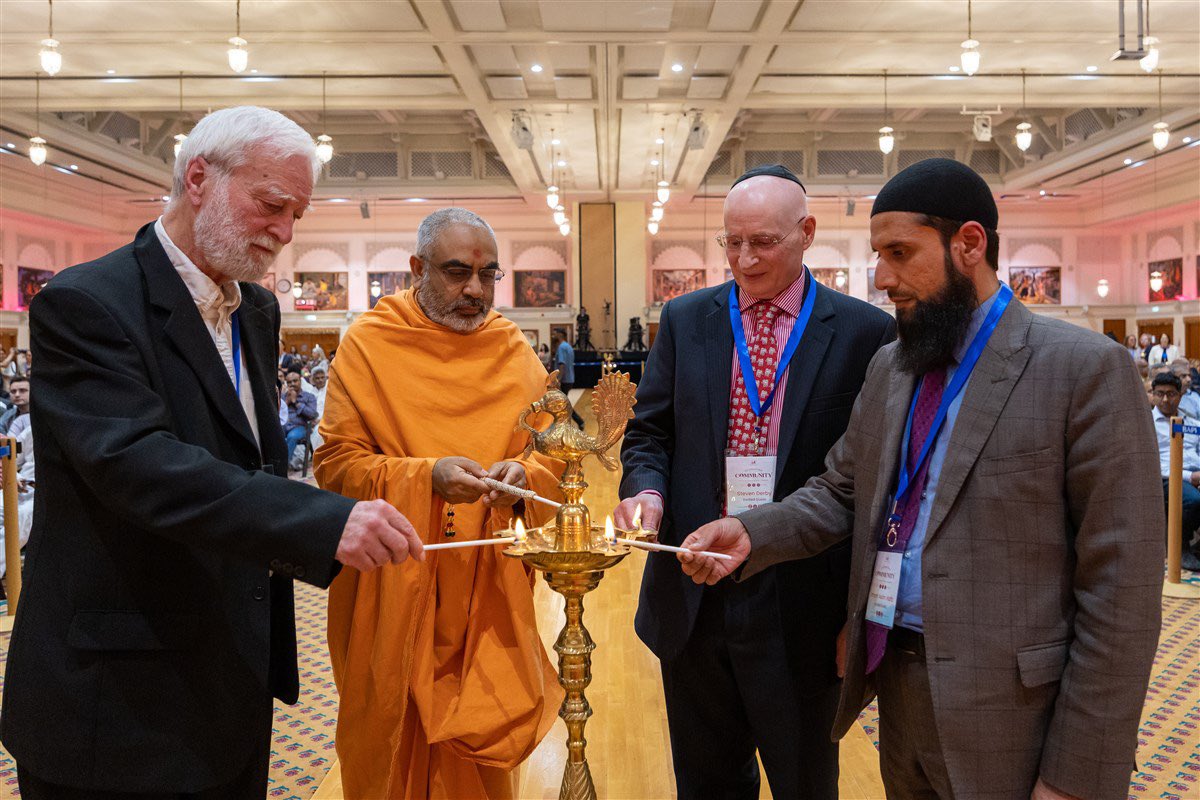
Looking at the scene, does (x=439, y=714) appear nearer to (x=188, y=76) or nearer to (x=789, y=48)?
(x=789, y=48)

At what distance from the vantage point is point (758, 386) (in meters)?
2.23

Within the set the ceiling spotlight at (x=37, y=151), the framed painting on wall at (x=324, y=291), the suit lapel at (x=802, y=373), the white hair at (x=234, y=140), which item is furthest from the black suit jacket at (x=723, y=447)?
the framed painting on wall at (x=324, y=291)

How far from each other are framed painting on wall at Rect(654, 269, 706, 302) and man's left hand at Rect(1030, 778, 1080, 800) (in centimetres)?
2414

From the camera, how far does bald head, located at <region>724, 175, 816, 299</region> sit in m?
2.18

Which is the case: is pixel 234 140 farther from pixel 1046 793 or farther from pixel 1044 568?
pixel 1046 793

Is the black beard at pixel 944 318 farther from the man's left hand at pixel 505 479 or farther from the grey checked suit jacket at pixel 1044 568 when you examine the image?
the man's left hand at pixel 505 479

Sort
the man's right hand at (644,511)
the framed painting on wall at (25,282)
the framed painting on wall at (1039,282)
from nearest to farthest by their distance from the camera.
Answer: the man's right hand at (644,511) → the framed painting on wall at (25,282) → the framed painting on wall at (1039,282)

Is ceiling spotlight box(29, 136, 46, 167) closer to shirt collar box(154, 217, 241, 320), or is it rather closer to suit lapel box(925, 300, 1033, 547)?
shirt collar box(154, 217, 241, 320)

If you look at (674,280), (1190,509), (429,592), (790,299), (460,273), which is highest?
(674,280)

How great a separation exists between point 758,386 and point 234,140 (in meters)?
1.26

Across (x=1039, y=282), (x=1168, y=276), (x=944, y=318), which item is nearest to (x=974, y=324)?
(x=944, y=318)

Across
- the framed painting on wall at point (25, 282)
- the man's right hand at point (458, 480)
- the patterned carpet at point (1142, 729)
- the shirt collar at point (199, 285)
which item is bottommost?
the patterned carpet at point (1142, 729)

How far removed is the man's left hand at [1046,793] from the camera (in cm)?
151

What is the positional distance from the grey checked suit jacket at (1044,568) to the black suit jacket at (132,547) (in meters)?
1.06
